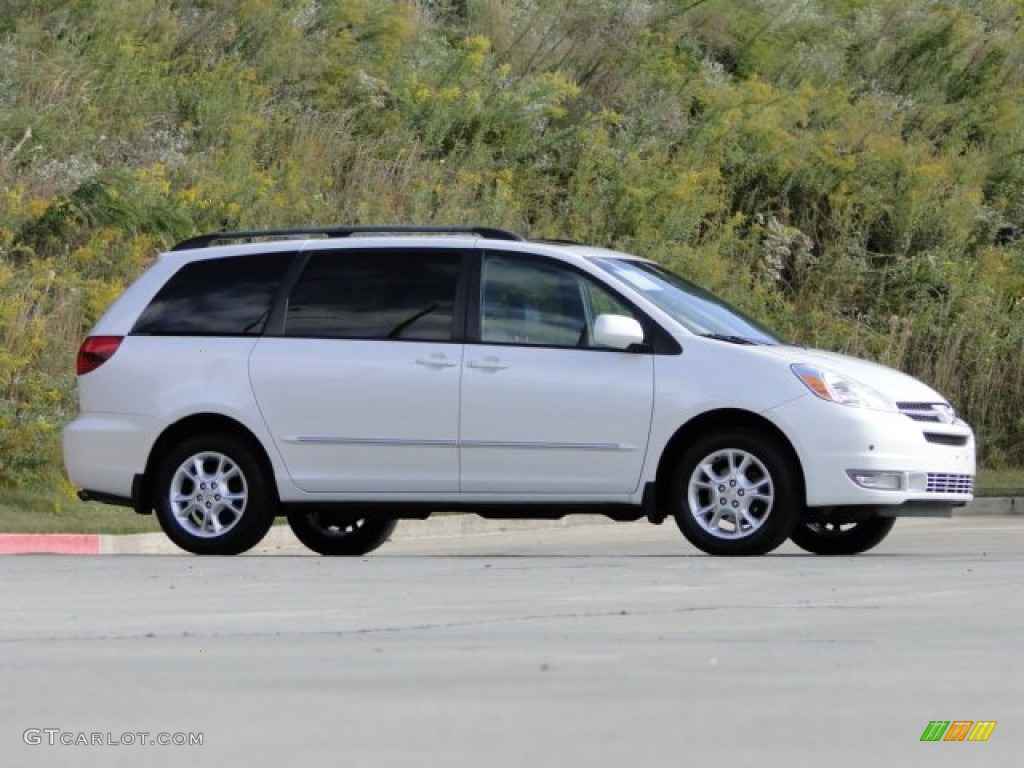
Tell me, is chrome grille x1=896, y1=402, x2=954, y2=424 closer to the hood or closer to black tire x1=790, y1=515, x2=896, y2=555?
the hood

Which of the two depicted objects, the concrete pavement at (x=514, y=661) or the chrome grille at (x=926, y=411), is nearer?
the concrete pavement at (x=514, y=661)

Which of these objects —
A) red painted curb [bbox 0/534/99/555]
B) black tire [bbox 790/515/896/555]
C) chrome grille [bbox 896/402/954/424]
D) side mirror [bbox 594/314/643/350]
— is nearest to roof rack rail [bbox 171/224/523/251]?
side mirror [bbox 594/314/643/350]

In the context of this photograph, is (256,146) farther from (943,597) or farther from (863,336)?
(943,597)

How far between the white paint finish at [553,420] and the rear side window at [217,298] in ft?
4.49

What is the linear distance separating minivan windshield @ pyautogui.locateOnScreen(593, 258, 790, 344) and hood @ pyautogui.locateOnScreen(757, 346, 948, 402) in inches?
11.5

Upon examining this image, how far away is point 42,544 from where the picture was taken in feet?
54.0

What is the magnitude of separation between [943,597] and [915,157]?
2220 centimetres

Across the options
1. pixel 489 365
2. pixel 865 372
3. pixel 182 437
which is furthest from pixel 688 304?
pixel 182 437

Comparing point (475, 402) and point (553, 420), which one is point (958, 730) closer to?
point (553, 420)

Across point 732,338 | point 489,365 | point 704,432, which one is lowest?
point 704,432

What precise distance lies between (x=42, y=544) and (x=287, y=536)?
2918 mm

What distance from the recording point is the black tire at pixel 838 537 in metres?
15.3

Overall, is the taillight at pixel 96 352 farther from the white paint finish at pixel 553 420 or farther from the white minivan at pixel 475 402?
the white paint finish at pixel 553 420

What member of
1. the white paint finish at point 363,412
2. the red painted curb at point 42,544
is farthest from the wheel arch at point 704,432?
the red painted curb at point 42,544
